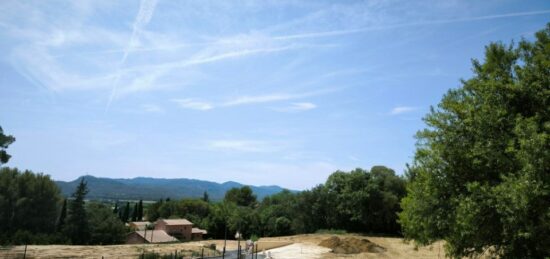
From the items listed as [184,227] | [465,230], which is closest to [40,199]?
[184,227]

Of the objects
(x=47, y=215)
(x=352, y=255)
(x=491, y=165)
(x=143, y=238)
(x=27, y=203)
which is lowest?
(x=143, y=238)

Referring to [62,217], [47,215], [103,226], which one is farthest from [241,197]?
[47,215]

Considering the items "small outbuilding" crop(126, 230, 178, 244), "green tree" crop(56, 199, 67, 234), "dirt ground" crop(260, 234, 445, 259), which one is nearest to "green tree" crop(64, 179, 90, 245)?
"green tree" crop(56, 199, 67, 234)

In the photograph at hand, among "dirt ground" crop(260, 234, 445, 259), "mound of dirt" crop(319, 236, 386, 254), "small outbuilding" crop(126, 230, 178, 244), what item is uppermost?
"mound of dirt" crop(319, 236, 386, 254)

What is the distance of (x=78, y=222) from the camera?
209 feet

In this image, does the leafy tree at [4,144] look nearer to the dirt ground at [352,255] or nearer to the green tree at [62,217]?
the green tree at [62,217]

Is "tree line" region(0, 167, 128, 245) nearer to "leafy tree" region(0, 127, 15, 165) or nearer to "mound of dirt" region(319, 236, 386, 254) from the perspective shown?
"leafy tree" region(0, 127, 15, 165)

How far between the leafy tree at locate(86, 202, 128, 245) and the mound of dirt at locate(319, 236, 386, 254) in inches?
1574

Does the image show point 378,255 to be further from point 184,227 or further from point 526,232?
point 184,227

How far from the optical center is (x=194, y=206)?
368ft

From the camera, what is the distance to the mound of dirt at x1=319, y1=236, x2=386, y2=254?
3785cm

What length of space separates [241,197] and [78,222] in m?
70.4

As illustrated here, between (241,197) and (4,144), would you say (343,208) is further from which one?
(241,197)

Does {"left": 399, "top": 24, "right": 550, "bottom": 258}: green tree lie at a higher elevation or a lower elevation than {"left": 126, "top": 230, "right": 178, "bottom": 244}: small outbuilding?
higher
